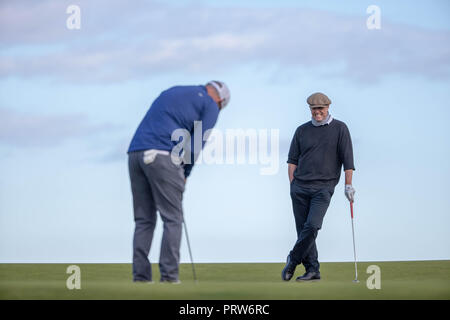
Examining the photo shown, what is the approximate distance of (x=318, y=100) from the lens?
707 centimetres

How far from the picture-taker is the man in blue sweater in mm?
5598

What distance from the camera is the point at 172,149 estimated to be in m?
5.63

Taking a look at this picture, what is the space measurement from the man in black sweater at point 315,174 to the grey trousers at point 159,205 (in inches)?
66.8

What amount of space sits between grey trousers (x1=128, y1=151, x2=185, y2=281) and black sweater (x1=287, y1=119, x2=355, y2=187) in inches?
69.1

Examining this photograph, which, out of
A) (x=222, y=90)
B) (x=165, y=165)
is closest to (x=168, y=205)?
(x=165, y=165)

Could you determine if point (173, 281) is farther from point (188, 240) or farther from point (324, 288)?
point (324, 288)

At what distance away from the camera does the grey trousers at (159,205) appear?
559 centimetres

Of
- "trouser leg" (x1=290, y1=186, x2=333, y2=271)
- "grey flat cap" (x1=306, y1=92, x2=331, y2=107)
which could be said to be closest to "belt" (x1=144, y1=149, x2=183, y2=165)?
"trouser leg" (x1=290, y1=186, x2=333, y2=271)

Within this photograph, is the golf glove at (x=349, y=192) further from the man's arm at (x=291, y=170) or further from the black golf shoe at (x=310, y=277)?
the black golf shoe at (x=310, y=277)

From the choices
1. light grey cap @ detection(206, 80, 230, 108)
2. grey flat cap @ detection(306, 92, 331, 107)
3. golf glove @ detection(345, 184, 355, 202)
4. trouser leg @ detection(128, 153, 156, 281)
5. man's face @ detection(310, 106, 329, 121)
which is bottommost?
trouser leg @ detection(128, 153, 156, 281)

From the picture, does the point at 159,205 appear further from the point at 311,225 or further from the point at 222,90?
the point at 311,225

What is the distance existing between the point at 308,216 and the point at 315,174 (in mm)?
389

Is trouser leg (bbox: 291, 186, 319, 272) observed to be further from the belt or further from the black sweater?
the belt

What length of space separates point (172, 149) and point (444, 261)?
590 centimetres
